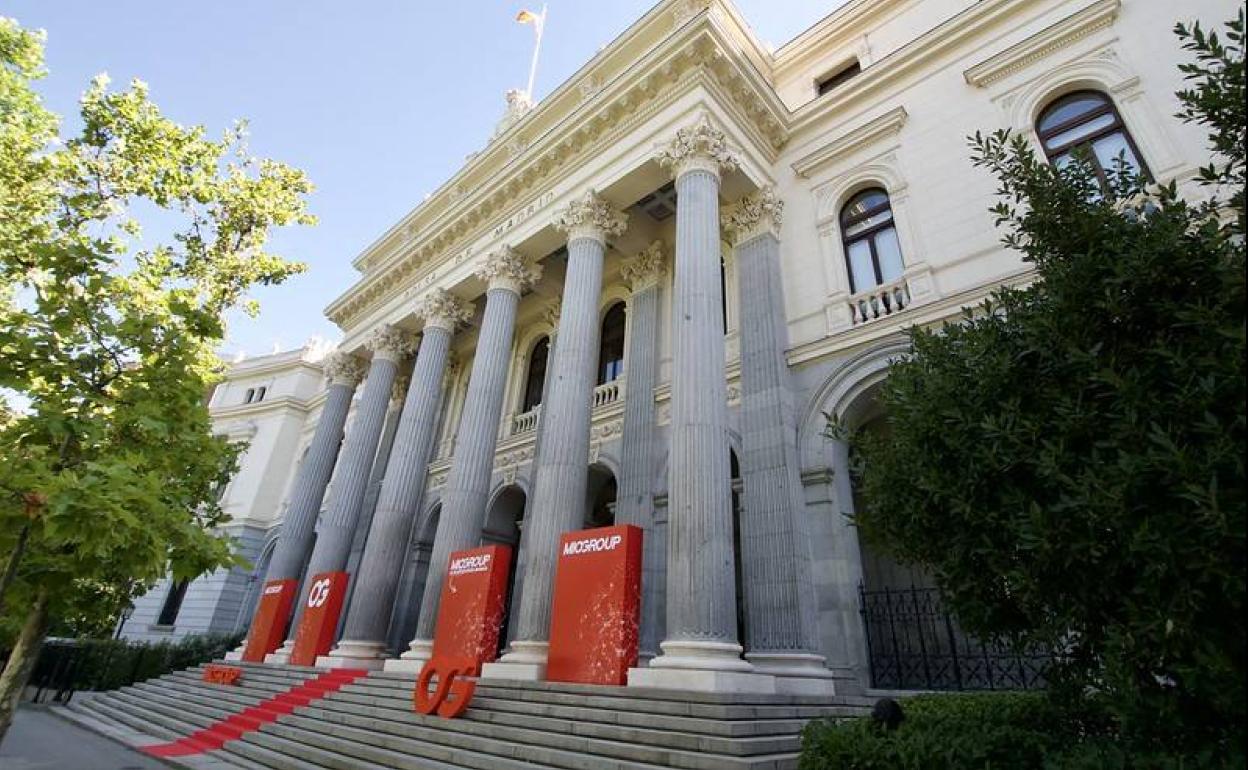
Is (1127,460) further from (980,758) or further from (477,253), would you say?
(477,253)

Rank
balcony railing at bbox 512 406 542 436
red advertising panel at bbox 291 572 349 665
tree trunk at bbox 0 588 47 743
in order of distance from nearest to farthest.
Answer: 1. tree trunk at bbox 0 588 47 743
2. red advertising panel at bbox 291 572 349 665
3. balcony railing at bbox 512 406 542 436

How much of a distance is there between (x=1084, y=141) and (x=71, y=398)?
14.7 meters

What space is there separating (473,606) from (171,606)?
22739 millimetres

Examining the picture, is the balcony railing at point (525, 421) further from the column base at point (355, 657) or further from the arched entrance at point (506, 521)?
the column base at point (355, 657)

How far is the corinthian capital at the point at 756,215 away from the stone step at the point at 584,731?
372 inches

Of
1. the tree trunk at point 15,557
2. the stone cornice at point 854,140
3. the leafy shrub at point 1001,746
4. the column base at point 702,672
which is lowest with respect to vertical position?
the leafy shrub at point 1001,746

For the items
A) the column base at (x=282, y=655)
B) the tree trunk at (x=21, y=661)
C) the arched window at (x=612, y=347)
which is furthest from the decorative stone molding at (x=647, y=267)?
the column base at (x=282, y=655)

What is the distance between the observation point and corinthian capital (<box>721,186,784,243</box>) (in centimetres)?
1299

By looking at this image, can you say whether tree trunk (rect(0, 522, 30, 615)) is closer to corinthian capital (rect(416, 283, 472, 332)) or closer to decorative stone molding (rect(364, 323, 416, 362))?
corinthian capital (rect(416, 283, 472, 332))

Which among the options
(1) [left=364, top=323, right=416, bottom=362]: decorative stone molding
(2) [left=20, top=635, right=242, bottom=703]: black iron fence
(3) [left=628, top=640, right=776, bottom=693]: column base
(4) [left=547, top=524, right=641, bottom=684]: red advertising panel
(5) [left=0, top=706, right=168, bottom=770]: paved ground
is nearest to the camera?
(3) [left=628, top=640, right=776, bottom=693]: column base

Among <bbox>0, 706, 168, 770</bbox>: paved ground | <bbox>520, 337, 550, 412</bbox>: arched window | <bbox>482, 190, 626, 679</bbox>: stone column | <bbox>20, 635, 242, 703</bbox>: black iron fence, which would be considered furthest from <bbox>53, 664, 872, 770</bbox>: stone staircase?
<bbox>520, 337, 550, 412</bbox>: arched window

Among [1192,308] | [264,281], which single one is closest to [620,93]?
[264,281]

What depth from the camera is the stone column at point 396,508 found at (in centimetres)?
1321

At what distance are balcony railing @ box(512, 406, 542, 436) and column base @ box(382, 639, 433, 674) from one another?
6.12m
